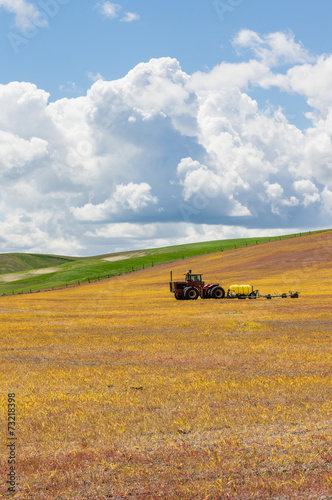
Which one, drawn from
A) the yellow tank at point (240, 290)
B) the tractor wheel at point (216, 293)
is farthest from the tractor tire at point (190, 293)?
the yellow tank at point (240, 290)

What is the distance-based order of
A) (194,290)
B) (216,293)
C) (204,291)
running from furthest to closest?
(216,293) → (204,291) → (194,290)

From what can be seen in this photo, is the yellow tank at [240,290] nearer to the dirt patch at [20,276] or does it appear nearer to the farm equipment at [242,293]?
the farm equipment at [242,293]

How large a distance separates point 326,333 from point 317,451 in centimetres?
1641

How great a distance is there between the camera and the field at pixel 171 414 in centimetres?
750

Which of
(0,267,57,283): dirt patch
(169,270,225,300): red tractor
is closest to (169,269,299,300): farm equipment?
(169,270,225,300): red tractor

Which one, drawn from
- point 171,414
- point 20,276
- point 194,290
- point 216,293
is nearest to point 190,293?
point 194,290

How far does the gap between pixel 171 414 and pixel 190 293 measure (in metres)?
43.5

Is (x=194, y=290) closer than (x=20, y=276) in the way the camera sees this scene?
Yes

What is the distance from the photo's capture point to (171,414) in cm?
1093

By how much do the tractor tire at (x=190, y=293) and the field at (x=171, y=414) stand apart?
2838cm

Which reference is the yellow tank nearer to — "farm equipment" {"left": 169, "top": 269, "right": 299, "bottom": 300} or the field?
"farm equipment" {"left": 169, "top": 269, "right": 299, "bottom": 300}

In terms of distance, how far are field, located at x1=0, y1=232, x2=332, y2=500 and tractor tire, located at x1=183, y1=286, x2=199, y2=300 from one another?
1117 inches

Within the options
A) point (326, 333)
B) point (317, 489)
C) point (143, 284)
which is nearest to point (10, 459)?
point (317, 489)

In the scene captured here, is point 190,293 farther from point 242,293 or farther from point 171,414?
point 171,414
